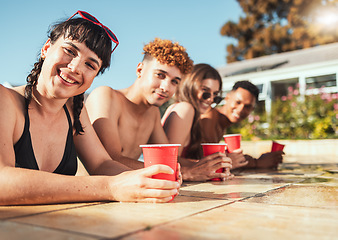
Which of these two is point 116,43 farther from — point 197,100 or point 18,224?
point 197,100

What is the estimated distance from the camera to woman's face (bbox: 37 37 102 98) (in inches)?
80.0

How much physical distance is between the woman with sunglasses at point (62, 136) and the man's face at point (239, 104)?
2.88 metres

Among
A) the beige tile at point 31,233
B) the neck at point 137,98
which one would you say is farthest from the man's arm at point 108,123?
the beige tile at point 31,233

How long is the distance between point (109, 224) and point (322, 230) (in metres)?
0.85

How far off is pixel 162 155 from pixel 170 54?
5.18 feet

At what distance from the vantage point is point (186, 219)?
57.2 inches

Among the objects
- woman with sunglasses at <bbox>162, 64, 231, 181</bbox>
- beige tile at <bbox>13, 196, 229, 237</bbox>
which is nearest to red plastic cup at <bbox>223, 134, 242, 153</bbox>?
woman with sunglasses at <bbox>162, 64, 231, 181</bbox>

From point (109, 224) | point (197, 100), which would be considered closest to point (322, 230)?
point (109, 224)

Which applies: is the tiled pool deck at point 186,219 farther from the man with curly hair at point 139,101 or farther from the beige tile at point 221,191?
the man with curly hair at point 139,101

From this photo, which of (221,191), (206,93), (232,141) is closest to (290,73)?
(206,93)

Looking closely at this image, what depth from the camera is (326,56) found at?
18.4m

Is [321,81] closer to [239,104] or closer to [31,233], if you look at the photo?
[239,104]

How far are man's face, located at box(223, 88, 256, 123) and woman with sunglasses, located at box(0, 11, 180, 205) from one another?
288 centimetres

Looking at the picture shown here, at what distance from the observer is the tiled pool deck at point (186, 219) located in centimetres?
121
